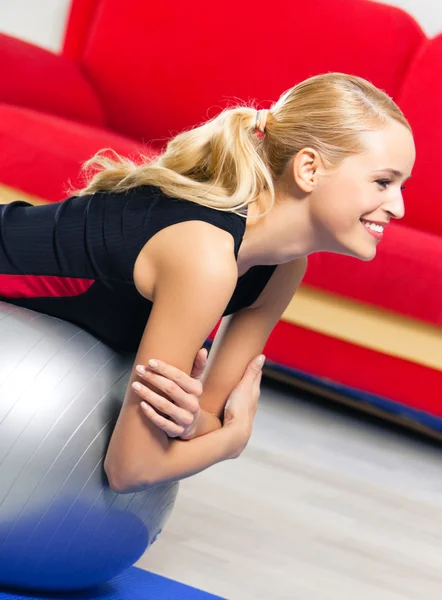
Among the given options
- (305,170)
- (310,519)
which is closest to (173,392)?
(305,170)

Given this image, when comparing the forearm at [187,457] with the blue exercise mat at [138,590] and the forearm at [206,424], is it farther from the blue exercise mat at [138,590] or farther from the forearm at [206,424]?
the blue exercise mat at [138,590]

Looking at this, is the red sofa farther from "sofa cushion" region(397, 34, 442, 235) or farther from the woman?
the woman

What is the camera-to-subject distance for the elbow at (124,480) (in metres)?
1.28

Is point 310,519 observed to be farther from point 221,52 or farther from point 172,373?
point 221,52

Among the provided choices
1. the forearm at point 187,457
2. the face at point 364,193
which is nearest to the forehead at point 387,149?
the face at point 364,193

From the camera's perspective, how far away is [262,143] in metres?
1.45

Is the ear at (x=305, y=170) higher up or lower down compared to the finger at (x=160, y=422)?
higher up

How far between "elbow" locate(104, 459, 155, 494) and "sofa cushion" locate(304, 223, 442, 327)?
1.20 meters

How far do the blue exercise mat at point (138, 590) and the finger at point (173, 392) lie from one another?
0.36 meters

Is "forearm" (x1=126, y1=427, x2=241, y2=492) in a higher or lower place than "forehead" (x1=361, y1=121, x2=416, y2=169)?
lower

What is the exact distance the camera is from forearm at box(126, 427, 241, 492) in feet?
4.29

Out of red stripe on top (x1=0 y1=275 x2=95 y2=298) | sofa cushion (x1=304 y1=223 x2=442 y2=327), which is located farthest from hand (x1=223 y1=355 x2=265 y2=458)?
sofa cushion (x1=304 y1=223 x2=442 y2=327)

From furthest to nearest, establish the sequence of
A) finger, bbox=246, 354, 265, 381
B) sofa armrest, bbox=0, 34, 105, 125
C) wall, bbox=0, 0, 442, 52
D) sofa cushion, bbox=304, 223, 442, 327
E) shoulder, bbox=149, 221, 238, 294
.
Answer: wall, bbox=0, 0, 442, 52 < sofa armrest, bbox=0, 34, 105, 125 < sofa cushion, bbox=304, 223, 442, 327 < finger, bbox=246, 354, 265, 381 < shoulder, bbox=149, 221, 238, 294

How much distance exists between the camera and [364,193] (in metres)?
1.37
